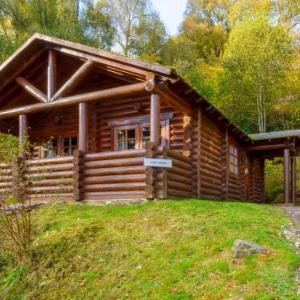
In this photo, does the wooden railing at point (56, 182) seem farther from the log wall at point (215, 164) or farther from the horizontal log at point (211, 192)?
the horizontal log at point (211, 192)

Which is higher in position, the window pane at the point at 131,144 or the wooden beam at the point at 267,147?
the wooden beam at the point at 267,147

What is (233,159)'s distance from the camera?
1769cm

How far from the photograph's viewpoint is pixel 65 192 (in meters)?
12.1

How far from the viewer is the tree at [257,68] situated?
29969 mm

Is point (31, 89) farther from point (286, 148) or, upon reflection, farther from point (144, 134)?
point (286, 148)

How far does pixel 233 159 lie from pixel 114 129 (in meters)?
5.57

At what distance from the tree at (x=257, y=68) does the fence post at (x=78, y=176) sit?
20.9 m

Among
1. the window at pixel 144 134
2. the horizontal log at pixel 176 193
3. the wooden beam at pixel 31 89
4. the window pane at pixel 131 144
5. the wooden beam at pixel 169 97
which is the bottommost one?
the horizontal log at pixel 176 193

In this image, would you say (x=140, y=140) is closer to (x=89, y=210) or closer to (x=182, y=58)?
(x=89, y=210)

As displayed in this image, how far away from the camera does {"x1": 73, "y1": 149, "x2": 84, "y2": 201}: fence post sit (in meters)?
11.8

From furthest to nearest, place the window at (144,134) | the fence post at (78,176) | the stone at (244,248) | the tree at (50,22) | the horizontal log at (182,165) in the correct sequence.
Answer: the tree at (50,22) < the window at (144,134) < the fence post at (78,176) < the horizontal log at (182,165) < the stone at (244,248)

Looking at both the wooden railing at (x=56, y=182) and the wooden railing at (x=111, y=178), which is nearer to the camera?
the wooden railing at (x=111, y=178)

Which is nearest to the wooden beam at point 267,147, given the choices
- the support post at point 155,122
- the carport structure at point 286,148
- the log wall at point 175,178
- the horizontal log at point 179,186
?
the carport structure at point 286,148

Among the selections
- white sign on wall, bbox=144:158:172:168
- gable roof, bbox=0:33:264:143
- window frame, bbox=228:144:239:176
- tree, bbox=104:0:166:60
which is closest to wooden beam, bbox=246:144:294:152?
window frame, bbox=228:144:239:176
